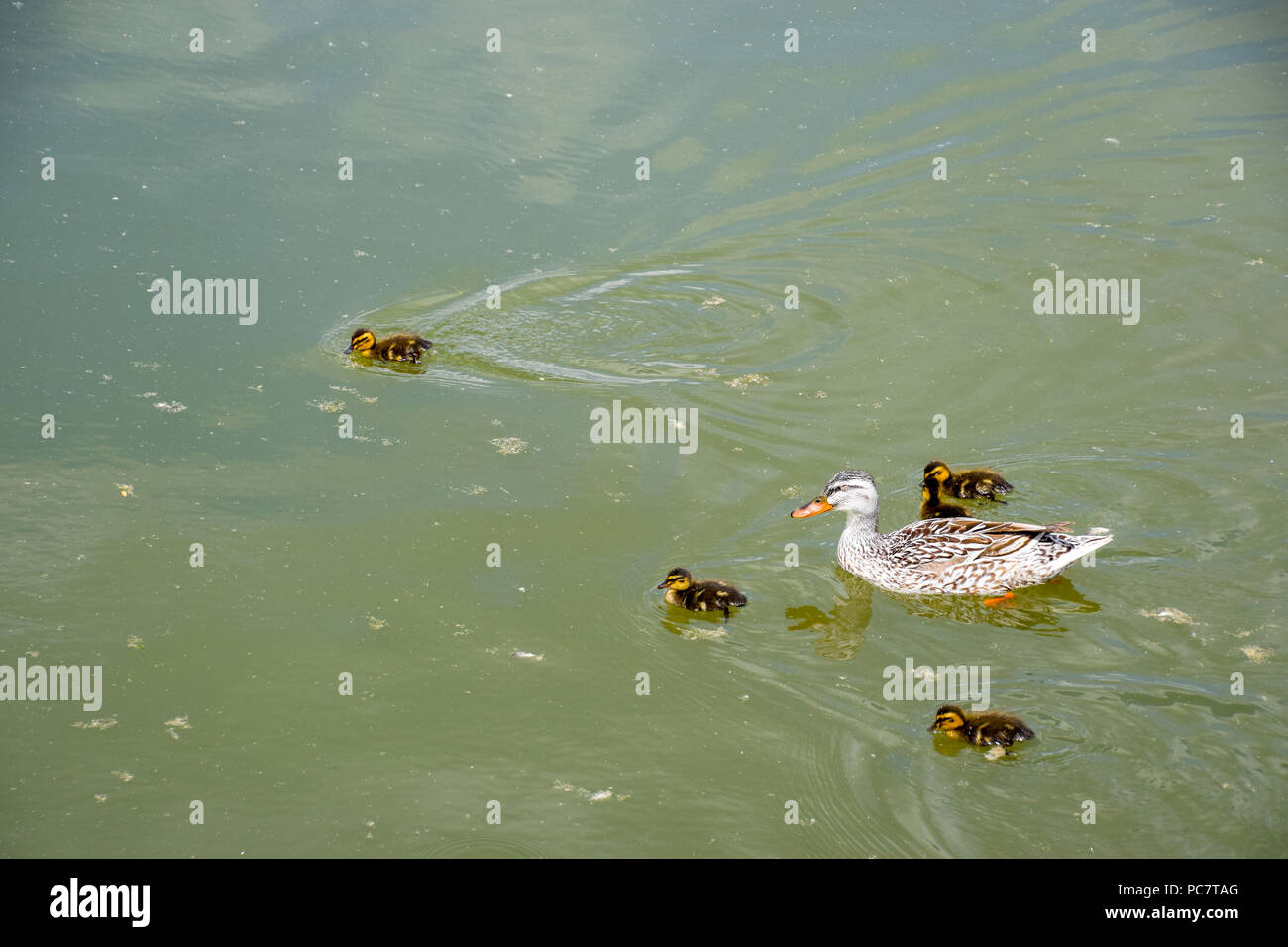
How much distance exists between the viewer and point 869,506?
7.47 meters

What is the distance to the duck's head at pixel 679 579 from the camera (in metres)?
6.84

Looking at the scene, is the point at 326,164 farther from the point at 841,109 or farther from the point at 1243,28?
the point at 1243,28

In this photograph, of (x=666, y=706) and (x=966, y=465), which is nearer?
(x=666, y=706)

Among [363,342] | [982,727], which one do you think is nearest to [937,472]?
[982,727]

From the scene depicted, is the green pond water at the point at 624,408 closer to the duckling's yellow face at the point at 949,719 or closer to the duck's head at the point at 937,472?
the duckling's yellow face at the point at 949,719

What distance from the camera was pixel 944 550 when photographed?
286 inches

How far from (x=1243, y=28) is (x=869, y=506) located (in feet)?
32.2

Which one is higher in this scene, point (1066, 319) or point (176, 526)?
point (1066, 319)

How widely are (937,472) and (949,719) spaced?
243cm

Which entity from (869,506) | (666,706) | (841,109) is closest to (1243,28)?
(841,109)

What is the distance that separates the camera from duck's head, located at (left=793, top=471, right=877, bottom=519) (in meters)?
7.44

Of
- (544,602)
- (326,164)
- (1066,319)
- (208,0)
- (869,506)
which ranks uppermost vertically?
(208,0)

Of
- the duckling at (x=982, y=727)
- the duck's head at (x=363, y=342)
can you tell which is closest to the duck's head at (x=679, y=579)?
the duckling at (x=982, y=727)

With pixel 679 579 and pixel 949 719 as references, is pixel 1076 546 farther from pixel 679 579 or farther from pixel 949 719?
pixel 679 579
